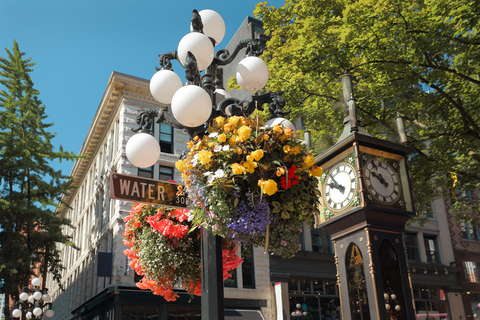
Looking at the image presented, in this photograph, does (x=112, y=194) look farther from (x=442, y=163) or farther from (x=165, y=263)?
(x=442, y=163)

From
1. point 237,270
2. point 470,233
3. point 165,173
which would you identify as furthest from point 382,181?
point 470,233

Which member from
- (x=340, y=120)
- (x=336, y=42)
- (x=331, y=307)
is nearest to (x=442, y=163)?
(x=340, y=120)

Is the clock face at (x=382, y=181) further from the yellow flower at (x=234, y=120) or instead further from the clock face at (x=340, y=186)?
the yellow flower at (x=234, y=120)

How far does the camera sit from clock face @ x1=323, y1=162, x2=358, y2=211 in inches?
249

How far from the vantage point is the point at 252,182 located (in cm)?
358

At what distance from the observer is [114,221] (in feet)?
75.8

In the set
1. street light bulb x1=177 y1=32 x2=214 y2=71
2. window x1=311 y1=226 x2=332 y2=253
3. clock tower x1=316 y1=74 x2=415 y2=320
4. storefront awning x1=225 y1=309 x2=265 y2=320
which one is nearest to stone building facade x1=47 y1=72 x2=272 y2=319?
storefront awning x1=225 y1=309 x2=265 y2=320

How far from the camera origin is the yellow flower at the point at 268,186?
3428 mm

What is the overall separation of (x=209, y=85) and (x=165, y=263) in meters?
1.94

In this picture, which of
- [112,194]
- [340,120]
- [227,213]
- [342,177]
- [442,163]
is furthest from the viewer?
[340,120]

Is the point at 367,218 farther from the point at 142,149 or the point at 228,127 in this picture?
the point at 142,149

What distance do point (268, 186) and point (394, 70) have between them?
9.37 metres

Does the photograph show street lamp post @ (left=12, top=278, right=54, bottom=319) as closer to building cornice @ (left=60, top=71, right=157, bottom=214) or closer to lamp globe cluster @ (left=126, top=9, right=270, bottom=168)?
building cornice @ (left=60, top=71, right=157, bottom=214)

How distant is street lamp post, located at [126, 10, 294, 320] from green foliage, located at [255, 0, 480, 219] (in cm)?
707
